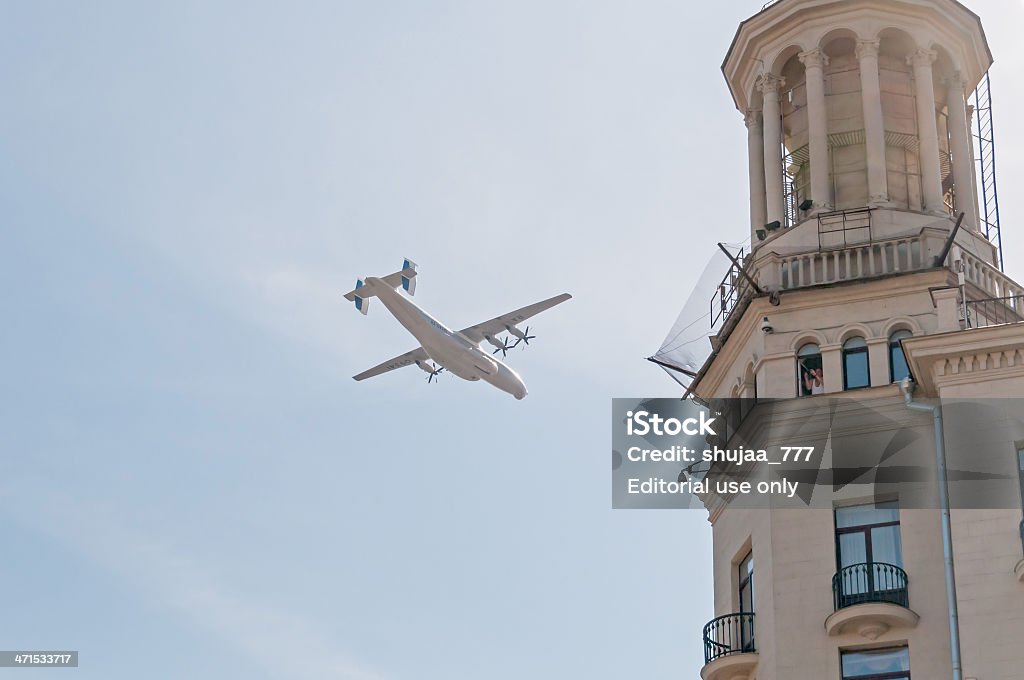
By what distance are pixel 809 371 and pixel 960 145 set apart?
8839 millimetres

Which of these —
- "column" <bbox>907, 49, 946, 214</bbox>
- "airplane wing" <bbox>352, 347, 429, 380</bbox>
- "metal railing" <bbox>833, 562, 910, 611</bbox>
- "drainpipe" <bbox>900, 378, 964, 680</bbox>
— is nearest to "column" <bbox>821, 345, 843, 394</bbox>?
"drainpipe" <bbox>900, 378, 964, 680</bbox>

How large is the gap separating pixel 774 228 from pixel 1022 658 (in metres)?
15.0

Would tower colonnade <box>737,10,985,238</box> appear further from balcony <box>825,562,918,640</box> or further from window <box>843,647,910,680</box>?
window <box>843,647,910,680</box>

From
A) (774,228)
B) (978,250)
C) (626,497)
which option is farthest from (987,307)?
(626,497)

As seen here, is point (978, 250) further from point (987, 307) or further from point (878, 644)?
point (878, 644)

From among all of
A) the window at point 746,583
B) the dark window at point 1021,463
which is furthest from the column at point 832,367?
the dark window at point 1021,463

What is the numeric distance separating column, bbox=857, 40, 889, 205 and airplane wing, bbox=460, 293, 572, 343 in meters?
27.7

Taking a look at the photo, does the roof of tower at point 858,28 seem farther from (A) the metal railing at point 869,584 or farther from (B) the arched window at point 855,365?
(A) the metal railing at point 869,584

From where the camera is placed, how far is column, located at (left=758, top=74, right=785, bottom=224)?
45594mm

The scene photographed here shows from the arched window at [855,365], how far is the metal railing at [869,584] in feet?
15.2

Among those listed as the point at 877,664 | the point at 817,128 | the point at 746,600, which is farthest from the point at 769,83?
the point at 877,664

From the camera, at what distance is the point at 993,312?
1655 inches

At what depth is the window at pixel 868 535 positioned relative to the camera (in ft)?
125

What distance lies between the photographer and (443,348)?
67.4 m
